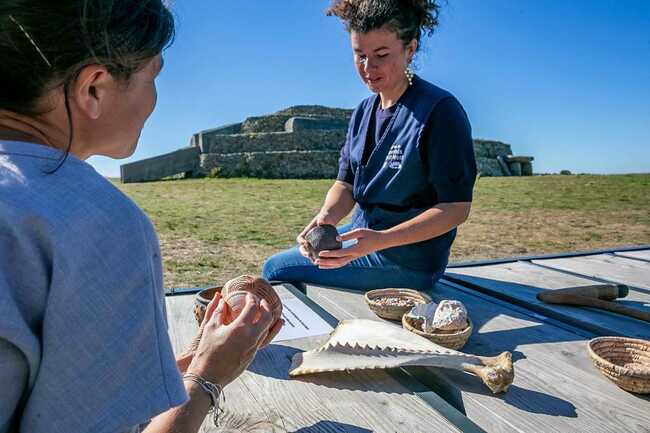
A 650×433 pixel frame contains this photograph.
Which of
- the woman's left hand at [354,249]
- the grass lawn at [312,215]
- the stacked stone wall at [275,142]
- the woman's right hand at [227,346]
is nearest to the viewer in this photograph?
the woman's right hand at [227,346]

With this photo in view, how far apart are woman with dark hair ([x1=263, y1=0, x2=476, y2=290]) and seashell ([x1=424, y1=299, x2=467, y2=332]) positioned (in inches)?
20.5

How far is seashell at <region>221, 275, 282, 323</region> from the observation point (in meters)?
1.02

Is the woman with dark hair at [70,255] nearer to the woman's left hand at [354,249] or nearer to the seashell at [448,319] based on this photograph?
the seashell at [448,319]

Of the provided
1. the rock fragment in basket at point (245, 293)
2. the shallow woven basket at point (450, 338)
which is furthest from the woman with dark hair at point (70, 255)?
the shallow woven basket at point (450, 338)

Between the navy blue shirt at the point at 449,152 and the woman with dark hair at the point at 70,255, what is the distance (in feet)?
5.19

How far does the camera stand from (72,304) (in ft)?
1.94

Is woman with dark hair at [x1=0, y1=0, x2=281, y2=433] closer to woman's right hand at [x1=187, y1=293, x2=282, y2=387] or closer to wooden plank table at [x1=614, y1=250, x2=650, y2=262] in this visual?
woman's right hand at [x1=187, y1=293, x2=282, y2=387]

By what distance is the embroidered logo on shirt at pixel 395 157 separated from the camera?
2268mm

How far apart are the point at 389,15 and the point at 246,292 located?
5.17ft

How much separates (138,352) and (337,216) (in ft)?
6.53

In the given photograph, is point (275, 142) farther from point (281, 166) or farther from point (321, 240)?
point (321, 240)

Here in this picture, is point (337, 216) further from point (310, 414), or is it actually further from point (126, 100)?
point (126, 100)

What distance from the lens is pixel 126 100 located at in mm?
805

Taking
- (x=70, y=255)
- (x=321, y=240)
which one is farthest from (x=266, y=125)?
(x=70, y=255)
